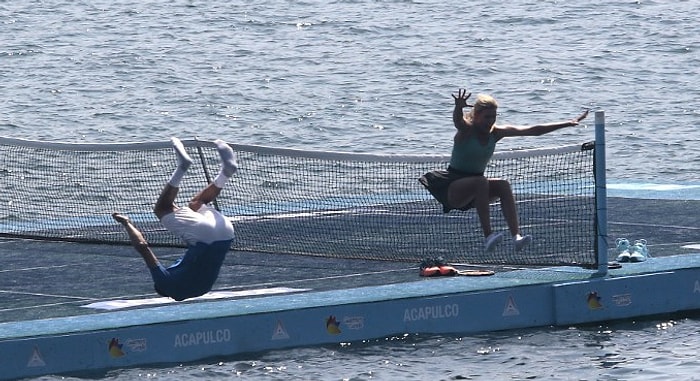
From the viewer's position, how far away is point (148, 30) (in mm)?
54844

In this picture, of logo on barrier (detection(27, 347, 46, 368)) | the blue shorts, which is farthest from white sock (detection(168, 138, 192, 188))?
logo on barrier (detection(27, 347, 46, 368))

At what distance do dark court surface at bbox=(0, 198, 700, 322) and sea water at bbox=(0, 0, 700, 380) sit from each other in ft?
20.3

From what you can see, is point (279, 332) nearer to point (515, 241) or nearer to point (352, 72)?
point (515, 241)

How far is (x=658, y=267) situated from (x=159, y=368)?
5686 mm

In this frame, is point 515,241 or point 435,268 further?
point 435,268

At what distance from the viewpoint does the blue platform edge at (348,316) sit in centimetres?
1498

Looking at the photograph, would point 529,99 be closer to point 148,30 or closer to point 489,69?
point 489,69

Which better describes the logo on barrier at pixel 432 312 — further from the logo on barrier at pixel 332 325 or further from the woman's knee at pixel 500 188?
the woman's knee at pixel 500 188

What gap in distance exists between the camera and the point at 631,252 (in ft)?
59.8

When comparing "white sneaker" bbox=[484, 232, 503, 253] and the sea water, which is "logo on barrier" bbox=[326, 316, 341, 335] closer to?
"white sneaker" bbox=[484, 232, 503, 253]

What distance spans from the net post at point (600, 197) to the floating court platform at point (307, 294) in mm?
23

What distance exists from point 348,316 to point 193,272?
173 cm

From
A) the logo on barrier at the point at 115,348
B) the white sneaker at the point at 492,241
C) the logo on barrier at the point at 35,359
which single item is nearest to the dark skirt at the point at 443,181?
the white sneaker at the point at 492,241

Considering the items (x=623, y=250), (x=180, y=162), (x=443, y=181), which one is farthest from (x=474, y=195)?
(x=180, y=162)
